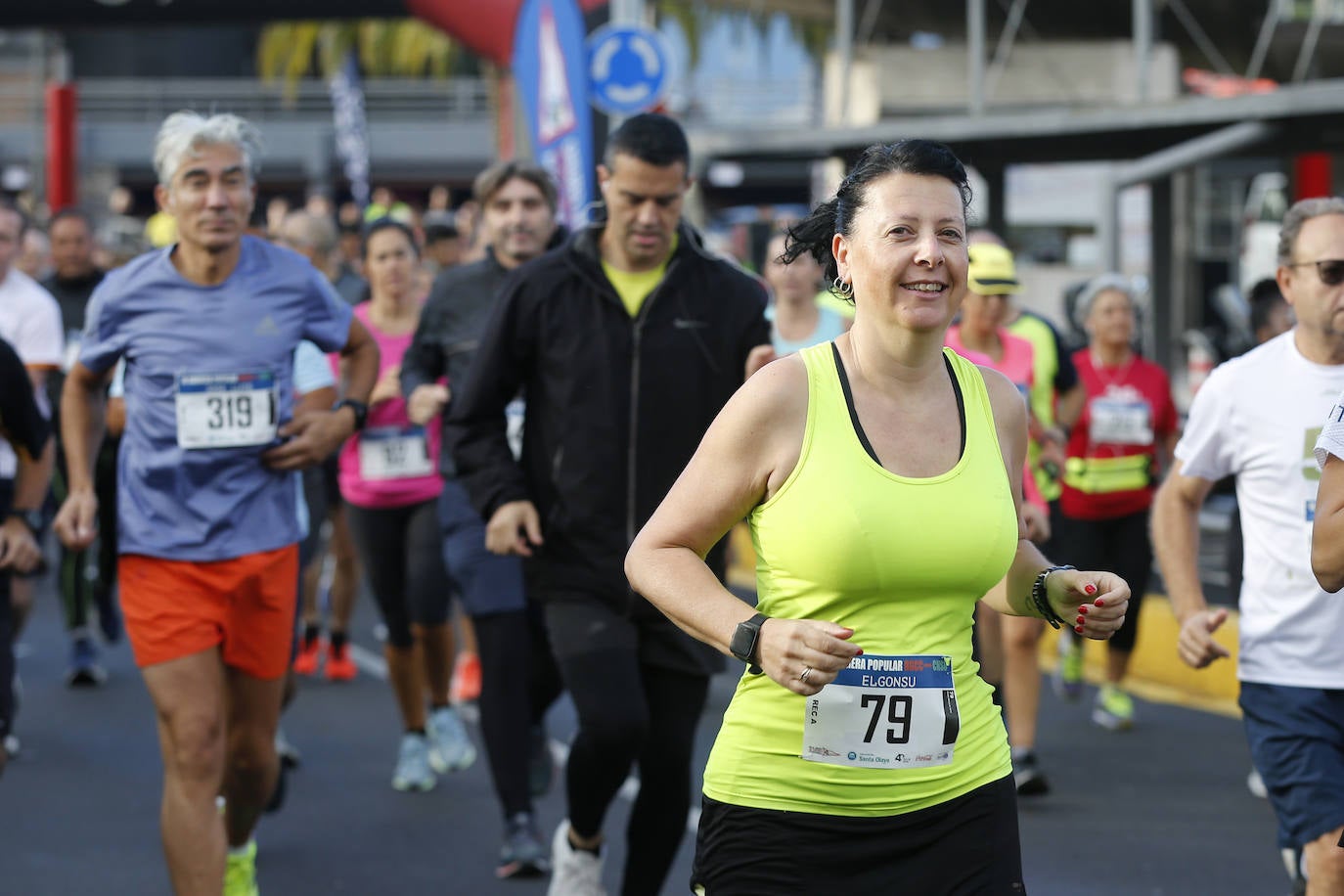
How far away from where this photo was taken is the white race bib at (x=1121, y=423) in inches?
348

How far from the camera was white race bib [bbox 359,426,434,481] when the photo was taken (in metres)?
7.55

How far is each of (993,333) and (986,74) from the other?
371 inches

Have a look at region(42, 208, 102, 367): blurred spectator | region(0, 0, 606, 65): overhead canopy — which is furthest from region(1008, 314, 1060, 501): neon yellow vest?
region(0, 0, 606, 65): overhead canopy

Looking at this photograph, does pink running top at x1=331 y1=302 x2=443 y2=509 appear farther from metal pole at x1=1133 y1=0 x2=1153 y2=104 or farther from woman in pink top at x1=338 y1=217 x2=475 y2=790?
metal pole at x1=1133 y1=0 x2=1153 y2=104

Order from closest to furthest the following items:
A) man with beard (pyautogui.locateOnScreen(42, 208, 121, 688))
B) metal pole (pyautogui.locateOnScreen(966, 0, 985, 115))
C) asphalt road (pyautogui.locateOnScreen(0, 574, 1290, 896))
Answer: asphalt road (pyautogui.locateOnScreen(0, 574, 1290, 896)) → man with beard (pyautogui.locateOnScreen(42, 208, 121, 688)) → metal pole (pyautogui.locateOnScreen(966, 0, 985, 115))

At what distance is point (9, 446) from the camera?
580 centimetres

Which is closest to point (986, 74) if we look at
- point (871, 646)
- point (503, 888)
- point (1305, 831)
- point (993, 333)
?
point (993, 333)

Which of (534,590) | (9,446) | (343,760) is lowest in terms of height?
(343,760)

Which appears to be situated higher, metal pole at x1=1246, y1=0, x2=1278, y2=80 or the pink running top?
metal pole at x1=1246, y1=0, x2=1278, y2=80

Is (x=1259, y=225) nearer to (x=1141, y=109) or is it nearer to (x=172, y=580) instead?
(x=1141, y=109)

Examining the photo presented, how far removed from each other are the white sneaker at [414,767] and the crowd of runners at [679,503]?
0.06 feet

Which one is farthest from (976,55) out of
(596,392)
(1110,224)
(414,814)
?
(596,392)

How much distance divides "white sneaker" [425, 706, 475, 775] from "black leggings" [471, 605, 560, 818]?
143 cm

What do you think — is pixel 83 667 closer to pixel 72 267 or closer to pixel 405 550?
pixel 72 267
